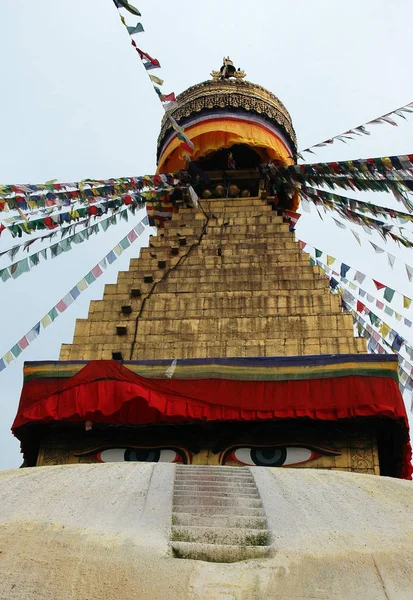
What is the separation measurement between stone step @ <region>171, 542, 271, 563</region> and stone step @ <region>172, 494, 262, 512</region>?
699mm

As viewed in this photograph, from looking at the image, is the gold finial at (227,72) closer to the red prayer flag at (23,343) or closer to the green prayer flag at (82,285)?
the green prayer flag at (82,285)

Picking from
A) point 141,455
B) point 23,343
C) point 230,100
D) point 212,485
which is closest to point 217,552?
point 212,485

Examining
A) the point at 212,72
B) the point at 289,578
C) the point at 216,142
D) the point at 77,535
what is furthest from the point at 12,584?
the point at 212,72

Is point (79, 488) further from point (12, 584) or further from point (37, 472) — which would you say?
point (12, 584)

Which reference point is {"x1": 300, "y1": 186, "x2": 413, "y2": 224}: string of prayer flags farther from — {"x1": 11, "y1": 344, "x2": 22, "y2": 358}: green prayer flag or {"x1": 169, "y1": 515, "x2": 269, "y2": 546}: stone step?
{"x1": 169, "y1": 515, "x2": 269, "y2": 546}: stone step

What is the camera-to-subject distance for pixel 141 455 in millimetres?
8273

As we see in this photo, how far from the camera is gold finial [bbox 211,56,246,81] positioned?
1562 centimetres

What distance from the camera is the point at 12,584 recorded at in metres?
3.46

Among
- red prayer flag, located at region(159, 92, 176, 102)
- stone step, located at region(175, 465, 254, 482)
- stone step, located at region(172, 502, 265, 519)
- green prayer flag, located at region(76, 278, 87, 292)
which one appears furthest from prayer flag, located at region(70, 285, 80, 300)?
stone step, located at region(172, 502, 265, 519)

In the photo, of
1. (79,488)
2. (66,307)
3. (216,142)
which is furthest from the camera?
(216,142)

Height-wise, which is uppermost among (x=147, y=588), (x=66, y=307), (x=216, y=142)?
(x=216, y=142)

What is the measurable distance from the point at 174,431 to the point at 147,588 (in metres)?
4.95

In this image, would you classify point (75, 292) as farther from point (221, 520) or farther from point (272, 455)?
point (221, 520)

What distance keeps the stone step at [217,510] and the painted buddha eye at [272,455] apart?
333cm
